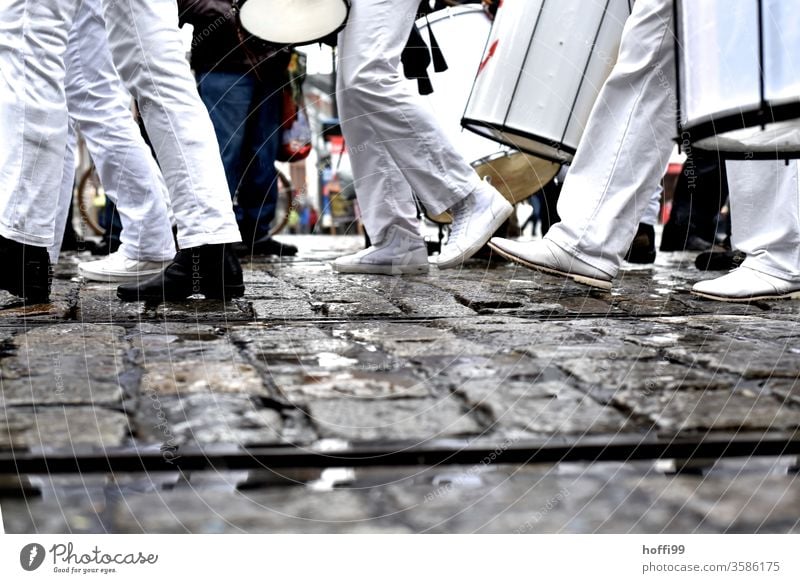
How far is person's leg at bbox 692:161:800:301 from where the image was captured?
2.85 metres

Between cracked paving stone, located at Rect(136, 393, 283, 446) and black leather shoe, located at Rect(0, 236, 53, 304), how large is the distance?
1082mm

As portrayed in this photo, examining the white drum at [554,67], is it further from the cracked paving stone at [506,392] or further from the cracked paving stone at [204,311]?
the cracked paving stone at [506,392]

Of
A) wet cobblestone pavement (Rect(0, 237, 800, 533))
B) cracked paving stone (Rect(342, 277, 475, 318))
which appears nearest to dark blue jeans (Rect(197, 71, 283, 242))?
cracked paving stone (Rect(342, 277, 475, 318))

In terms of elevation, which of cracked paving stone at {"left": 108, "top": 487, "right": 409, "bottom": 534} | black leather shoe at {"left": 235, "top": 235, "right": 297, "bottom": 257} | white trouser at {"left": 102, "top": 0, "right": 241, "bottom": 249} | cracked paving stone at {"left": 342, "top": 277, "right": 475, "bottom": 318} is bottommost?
black leather shoe at {"left": 235, "top": 235, "right": 297, "bottom": 257}

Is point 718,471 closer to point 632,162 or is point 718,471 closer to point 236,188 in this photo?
point 632,162

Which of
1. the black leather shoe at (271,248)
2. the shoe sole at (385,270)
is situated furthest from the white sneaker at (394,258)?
the black leather shoe at (271,248)

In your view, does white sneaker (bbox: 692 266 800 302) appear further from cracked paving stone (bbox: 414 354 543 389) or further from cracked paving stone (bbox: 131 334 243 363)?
cracked paving stone (bbox: 131 334 243 363)

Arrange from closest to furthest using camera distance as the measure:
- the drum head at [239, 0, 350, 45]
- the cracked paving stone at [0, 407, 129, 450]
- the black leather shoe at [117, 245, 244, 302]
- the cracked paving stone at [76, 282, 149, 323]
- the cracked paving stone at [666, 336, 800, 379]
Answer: the cracked paving stone at [0, 407, 129, 450]
the cracked paving stone at [666, 336, 800, 379]
the cracked paving stone at [76, 282, 149, 323]
the black leather shoe at [117, 245, 244, 302]
the drum head at [239, 0, 350, 45]

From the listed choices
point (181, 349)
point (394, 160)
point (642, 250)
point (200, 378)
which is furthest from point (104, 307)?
point (642, 250)

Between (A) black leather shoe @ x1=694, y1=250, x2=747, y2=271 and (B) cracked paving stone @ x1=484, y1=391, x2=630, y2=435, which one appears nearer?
(B) cracked paving stone @ x1=484, y1=391, x2=630, y2=435

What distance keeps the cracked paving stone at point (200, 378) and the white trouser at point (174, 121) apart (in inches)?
36.5

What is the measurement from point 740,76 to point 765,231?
905mm

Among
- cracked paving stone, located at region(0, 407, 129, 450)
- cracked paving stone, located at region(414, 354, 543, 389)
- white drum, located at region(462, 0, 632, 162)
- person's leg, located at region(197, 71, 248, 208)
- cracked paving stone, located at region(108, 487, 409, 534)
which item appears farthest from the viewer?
person's leg, located at region(197, 71, 248, 208)

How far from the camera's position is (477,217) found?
353 cm
